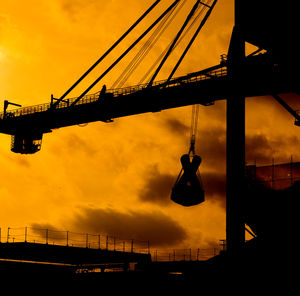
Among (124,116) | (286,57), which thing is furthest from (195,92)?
(286,57)

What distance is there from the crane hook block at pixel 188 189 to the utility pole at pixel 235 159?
1.49 metres

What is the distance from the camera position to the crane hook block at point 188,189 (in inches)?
933

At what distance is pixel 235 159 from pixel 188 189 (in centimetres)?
268

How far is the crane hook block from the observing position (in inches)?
933

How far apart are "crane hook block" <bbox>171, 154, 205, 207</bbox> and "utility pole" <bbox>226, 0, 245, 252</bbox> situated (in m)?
1.49

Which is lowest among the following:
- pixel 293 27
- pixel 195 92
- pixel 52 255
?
pixel 52 255

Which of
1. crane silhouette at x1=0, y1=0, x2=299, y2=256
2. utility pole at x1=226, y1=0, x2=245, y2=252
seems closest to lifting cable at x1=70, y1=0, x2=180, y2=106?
crane silhouette at x1=0, y1=0, x2=299, y2=256

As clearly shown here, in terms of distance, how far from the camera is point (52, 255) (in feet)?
158

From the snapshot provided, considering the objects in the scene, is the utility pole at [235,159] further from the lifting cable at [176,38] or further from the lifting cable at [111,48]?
the lifting cable at [111,48]

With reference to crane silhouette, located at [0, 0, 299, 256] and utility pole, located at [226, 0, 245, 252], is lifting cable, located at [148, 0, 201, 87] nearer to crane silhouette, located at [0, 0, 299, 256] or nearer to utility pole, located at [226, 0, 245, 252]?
crane silhouette, located at [0, 0, 299, 256]

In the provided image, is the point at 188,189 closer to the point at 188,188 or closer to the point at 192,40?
the point at 188,188

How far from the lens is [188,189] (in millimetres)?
23781

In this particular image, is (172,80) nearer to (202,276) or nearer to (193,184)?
(193,184)

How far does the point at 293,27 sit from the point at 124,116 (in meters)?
21.7
